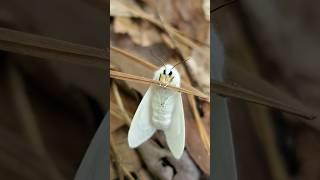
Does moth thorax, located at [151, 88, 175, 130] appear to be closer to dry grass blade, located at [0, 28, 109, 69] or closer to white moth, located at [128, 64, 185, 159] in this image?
white moth, located at [128, 64, 185, 159]

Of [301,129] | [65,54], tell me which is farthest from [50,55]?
[301,129]

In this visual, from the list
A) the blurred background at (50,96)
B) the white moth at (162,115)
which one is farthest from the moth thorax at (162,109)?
the blurred background at (50,96)

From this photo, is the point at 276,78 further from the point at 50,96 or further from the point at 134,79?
the point at 50,96

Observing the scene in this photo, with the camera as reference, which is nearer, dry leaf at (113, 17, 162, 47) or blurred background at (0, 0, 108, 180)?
blurred background at (0, 0, 108, 180)

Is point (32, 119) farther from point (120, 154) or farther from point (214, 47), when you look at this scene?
point (214, 47)

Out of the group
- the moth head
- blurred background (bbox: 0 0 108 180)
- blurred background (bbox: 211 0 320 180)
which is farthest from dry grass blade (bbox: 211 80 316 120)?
blurred background (bbox: 0 0 108 180)

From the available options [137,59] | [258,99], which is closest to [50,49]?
[137,59]

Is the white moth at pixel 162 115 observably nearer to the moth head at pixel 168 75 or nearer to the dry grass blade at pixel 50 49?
the moth head at pixel 168 75
